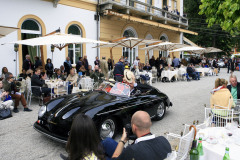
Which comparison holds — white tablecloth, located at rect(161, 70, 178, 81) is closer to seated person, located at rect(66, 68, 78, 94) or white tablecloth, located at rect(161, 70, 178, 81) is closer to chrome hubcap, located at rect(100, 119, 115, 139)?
seated person, located at rect(66, 68, 78, 94)

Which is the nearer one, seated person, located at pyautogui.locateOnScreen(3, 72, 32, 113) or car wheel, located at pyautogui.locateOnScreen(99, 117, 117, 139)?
car wheel, located at pyautogui.locateOnScreen(99, 117, 117, 139)

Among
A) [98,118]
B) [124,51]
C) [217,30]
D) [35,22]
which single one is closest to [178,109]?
[98,118]

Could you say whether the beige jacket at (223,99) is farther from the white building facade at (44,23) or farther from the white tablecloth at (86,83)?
the white building facade at (44,23)

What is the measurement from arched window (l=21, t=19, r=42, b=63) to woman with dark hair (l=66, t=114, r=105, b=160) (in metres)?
11.1

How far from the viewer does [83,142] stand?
184cm

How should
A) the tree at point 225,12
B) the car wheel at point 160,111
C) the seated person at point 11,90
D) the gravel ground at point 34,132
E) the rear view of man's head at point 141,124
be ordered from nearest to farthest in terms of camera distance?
the rear view of man's head at point 141,124
the gravel ground at point 34,132
the tree at point 225,12
the car wheel at point 160,111
the seated person at point 11,90

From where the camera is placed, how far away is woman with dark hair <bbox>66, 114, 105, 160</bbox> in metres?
1.84

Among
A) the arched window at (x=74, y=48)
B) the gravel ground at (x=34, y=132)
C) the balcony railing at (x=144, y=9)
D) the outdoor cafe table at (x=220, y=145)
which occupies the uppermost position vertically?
the balcony railing at (x=144, y=9)

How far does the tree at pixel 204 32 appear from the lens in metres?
34.8

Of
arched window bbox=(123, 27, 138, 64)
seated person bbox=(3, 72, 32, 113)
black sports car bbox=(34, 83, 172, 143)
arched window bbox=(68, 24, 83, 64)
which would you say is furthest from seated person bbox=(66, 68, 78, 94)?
arched window bbox=(123, 27, 138, 64)

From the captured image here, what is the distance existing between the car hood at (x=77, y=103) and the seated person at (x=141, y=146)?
6.46 ft

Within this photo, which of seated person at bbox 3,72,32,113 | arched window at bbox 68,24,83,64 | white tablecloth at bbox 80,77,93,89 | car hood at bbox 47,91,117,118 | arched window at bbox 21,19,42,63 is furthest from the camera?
arched window at bbox 68,24,83,64

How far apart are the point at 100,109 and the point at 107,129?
0.49m

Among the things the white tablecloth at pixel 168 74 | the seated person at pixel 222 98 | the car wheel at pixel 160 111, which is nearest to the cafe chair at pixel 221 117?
the seated person at pixel 222 98
